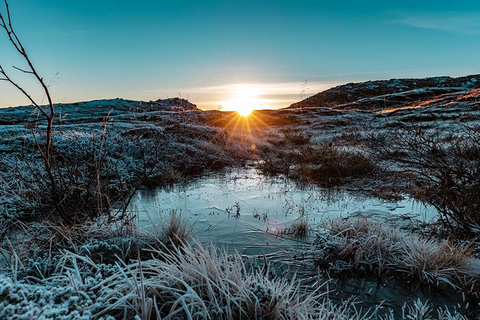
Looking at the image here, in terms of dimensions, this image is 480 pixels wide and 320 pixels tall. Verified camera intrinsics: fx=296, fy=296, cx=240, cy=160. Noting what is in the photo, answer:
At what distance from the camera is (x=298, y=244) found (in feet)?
16.9

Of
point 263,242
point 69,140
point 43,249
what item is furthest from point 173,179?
point 43,249

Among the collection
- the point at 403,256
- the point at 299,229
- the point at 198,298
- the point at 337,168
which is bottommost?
the point at 337,168

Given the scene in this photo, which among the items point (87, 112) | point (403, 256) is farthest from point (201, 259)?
point (87, 112)

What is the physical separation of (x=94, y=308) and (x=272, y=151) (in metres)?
15.1

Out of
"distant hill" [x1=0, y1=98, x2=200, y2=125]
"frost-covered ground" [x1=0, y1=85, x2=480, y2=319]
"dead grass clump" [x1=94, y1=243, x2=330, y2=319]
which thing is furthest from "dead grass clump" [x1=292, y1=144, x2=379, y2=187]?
"distant hill" [x1=0, y1=98, x2=200, y2=125]

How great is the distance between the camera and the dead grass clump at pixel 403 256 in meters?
3.88

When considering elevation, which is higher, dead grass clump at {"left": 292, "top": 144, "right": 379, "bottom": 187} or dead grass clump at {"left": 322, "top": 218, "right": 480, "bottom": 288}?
dead grass clump at {"left": 322, "top": 218, "right": 480, "bottom": 288}

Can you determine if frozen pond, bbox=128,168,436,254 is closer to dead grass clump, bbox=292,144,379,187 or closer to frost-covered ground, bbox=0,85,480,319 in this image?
frost-covered ground, bbox=0,85,480,319

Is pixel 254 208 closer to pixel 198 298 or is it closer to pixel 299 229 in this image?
pixel 299 229

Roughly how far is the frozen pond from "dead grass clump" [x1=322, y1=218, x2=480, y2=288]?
1127 mm

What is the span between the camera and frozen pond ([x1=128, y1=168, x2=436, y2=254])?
5.59 meters

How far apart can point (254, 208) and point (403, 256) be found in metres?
3.64

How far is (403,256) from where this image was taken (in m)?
4.23

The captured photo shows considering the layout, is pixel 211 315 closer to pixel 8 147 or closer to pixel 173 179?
pixel 173 179
